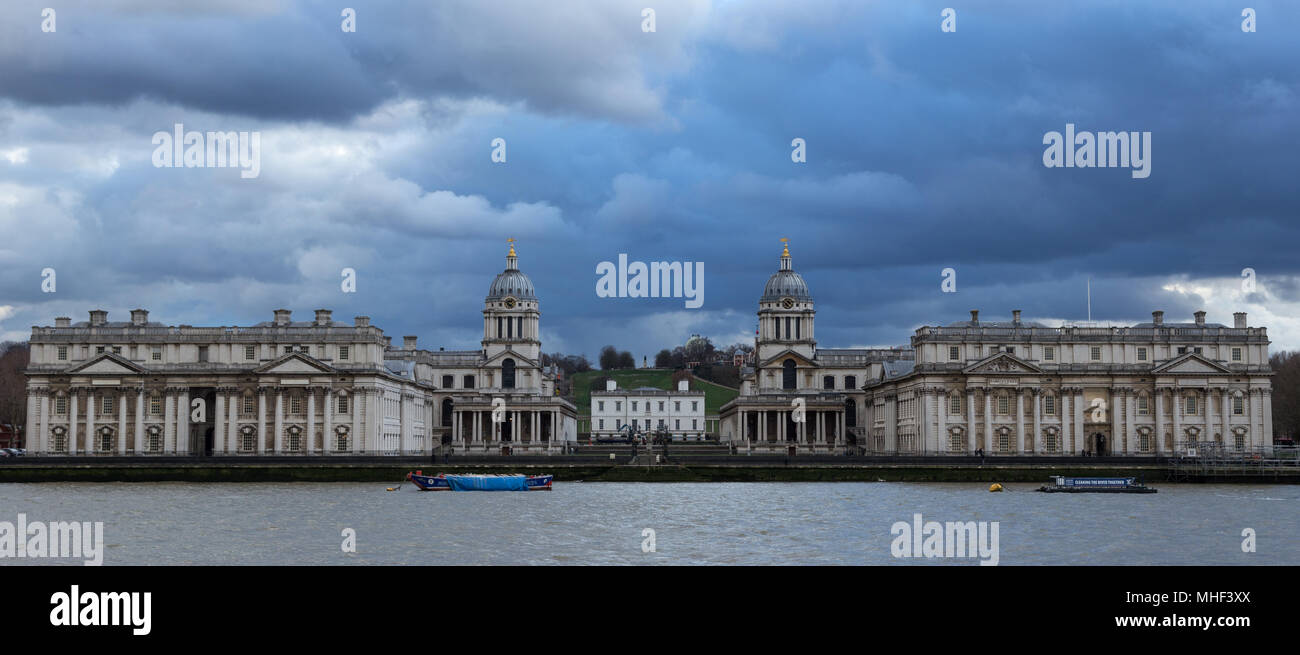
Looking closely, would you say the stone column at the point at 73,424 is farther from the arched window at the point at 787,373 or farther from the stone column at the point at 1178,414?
the stone column at the point at 1178,414

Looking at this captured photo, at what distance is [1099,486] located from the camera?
7806 cm

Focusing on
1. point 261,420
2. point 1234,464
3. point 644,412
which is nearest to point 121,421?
point 261,420

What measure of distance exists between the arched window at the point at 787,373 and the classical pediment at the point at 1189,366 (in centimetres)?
4174

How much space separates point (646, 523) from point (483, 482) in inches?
1186

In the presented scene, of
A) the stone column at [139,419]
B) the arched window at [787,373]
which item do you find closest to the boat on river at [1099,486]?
the arched window at [787,373]

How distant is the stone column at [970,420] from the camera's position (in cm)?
10738

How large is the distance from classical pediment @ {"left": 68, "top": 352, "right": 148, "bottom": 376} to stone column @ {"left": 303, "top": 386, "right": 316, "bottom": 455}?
43.1 feet

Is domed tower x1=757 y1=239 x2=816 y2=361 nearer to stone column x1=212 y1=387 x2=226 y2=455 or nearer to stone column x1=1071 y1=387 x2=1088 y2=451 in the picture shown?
stone column x1=1071 y1=387 x2=1088 y2=451

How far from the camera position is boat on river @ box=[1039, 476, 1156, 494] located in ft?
254

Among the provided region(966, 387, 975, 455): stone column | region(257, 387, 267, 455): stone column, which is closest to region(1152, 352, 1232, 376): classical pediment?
region(966, 387, 975, 455): stone column
